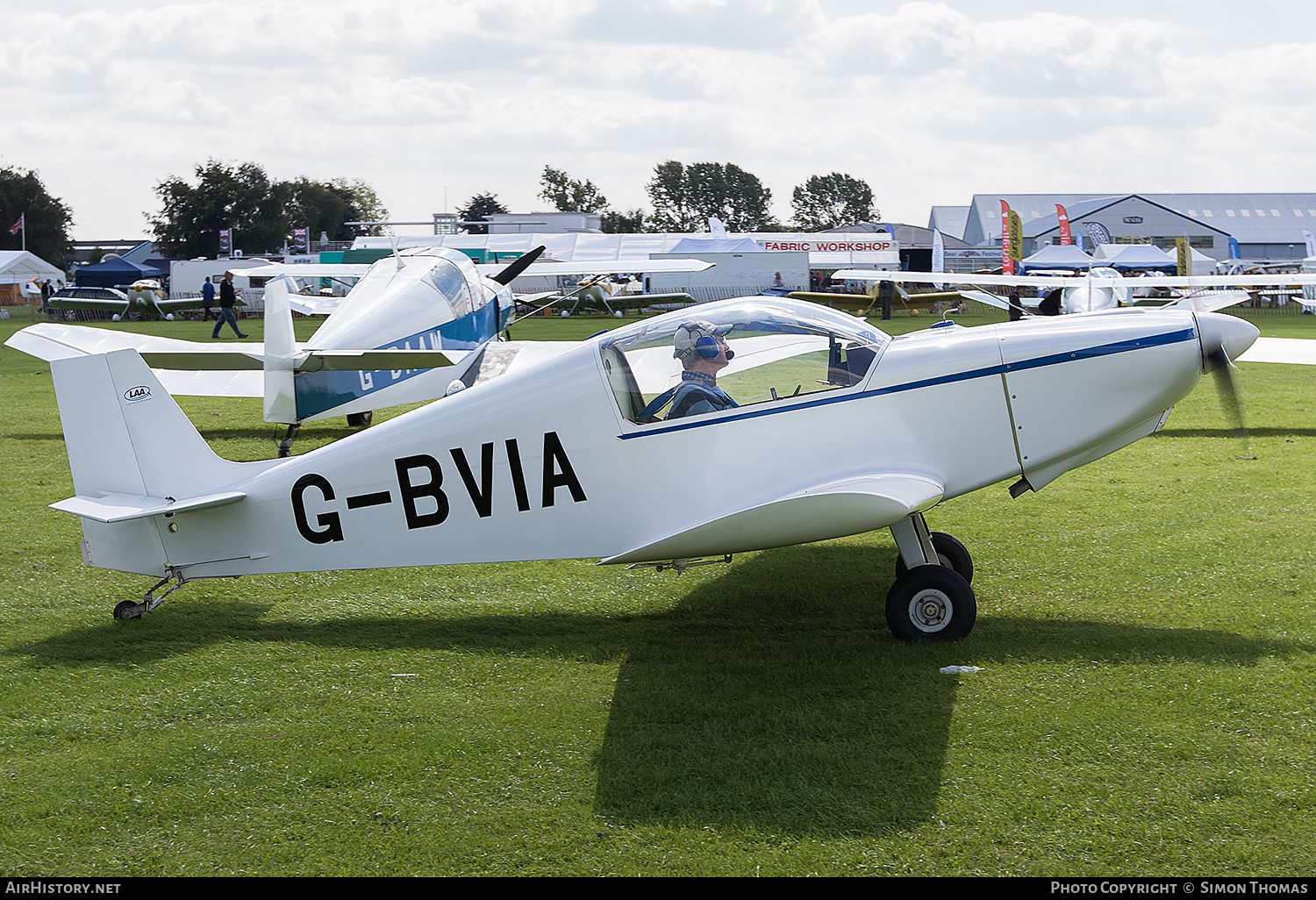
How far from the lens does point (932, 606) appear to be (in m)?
5.42

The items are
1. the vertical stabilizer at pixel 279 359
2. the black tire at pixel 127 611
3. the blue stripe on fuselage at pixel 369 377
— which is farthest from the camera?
the blue stripe on fuselage at pixel 369 377

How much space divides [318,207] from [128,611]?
107 m

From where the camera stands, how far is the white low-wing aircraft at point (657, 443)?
5332mm

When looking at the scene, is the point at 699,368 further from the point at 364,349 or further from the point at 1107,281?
the point at 1107,281

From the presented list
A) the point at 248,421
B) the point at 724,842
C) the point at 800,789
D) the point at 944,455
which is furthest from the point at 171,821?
the point at 248,421

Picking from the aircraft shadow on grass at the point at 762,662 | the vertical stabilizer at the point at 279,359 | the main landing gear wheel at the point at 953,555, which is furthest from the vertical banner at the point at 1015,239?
the aircraft shadow on grass at the point at 762,662

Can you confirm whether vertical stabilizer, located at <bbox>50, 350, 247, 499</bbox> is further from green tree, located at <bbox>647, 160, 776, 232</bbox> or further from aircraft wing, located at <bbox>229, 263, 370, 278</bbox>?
green tree, located at <bbox>647, 160, 776, 232</bbox>

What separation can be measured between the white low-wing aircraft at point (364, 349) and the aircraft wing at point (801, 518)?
6271 mm

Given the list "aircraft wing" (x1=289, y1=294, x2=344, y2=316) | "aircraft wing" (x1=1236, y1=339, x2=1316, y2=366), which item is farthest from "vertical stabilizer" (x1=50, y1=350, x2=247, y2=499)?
"aircraft wing" (x1=289, y1=294, x2=344, y2=316)

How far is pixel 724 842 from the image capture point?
11.7 feet

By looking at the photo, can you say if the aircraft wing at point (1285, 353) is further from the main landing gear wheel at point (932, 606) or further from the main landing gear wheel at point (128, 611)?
the main landing gear wheel at point (128, 611)

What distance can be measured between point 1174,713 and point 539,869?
2773mm

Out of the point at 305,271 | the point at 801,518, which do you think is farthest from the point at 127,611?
the point at 305,271
